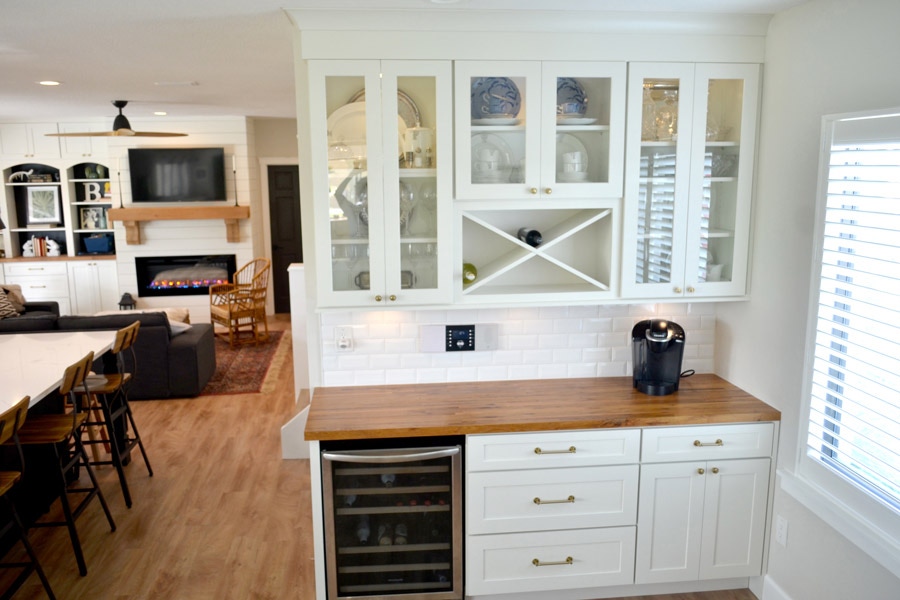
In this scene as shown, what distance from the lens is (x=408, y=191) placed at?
2.87 meters

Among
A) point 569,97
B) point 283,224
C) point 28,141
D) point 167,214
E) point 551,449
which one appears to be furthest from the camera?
point 283,224

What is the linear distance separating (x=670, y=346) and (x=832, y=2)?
1.44 meters

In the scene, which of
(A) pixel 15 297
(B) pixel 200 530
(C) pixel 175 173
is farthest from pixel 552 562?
(C) pixel 175 173

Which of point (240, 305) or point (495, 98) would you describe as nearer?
point (495, 98)

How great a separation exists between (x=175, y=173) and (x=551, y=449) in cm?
677

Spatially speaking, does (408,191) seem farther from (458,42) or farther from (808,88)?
(808,88)

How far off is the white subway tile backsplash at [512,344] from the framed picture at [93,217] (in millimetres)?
6750

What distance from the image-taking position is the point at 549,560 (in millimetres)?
2900

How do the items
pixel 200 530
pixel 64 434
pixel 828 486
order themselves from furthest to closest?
1. pixel 200 530
2. pixel 64 434
3. pixel 828 486

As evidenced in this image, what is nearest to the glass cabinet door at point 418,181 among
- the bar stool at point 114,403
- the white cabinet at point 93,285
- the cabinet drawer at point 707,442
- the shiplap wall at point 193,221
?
the cabinet drawer at point 707,442

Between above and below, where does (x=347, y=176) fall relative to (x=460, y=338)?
above

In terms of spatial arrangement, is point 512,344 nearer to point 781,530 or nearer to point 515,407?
point 515,407

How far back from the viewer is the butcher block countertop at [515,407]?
2742 mm

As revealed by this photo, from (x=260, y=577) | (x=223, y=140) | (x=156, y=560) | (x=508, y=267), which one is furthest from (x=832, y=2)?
(x=223, y=140)
